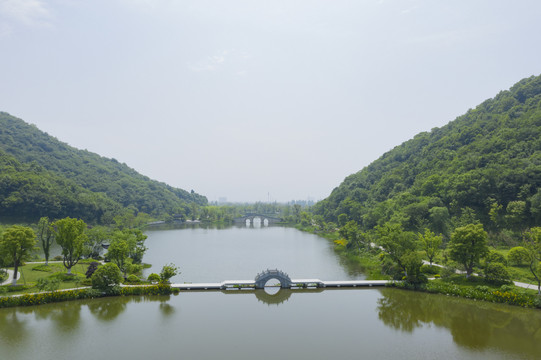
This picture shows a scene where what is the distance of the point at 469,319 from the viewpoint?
83.5 ft

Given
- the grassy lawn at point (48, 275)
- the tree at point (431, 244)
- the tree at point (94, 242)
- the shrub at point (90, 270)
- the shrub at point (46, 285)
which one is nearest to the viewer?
the shrub at point (46, 285)

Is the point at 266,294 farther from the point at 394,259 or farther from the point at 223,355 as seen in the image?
the point at 394,259

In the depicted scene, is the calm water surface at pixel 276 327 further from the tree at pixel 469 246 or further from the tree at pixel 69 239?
the tree at pixel 69 239

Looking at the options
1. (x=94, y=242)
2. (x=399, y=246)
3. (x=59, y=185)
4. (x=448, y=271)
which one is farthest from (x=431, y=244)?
(x=59, y=185)

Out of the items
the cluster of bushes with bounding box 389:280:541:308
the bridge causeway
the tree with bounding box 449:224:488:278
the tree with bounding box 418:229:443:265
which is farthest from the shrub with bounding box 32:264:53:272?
the tree with bounding box 449:224:488:278

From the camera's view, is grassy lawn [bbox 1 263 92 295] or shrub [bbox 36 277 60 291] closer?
shrub [bbox 36 277 60 291]

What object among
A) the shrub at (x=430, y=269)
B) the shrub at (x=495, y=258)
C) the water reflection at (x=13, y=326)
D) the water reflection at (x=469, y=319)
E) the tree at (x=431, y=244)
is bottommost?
the water reflection at (x=469, y=319)

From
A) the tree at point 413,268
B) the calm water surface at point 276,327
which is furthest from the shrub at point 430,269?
the calm water surface at point 276,327

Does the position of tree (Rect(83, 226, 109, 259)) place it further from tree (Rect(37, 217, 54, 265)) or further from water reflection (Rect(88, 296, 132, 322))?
water reflection (Rect(88, 296, 132, 322))

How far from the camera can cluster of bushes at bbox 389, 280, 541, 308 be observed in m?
27.1

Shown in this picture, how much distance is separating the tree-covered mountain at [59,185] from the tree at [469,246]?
81811 mm

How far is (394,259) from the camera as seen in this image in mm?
36594

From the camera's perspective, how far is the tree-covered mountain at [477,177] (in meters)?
46.3

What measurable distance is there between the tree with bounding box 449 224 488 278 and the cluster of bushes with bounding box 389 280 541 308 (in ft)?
9.10
